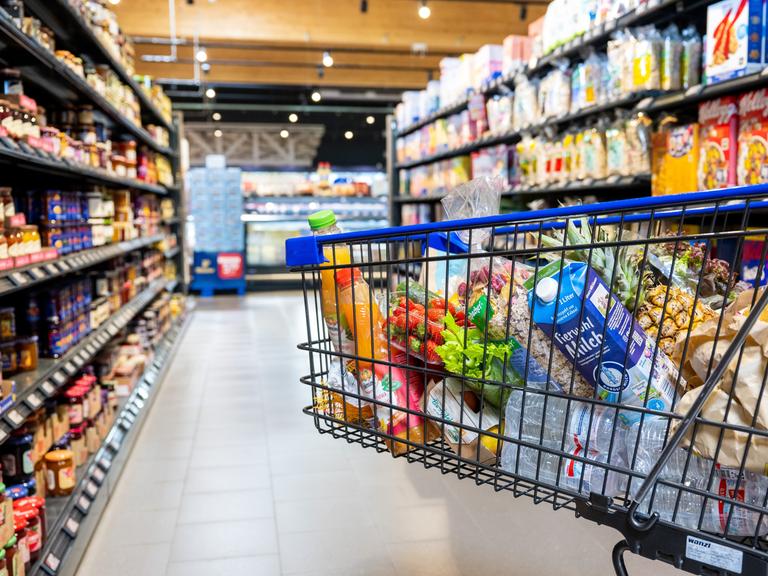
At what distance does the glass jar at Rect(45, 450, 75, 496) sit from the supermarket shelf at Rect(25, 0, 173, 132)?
1.80m

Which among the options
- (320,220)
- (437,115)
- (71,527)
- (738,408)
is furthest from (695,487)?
(437,115)

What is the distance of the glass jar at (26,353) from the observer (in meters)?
2.68

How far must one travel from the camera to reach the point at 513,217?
1084 millimetres

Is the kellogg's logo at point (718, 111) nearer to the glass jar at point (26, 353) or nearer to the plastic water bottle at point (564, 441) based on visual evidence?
the plastic water bottle at point (564, 441)

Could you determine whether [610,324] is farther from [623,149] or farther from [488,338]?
[623,149]

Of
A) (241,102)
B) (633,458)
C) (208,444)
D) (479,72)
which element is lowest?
(208,444)

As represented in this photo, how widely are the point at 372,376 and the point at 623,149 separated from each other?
2340mm

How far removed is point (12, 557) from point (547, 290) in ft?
5.45

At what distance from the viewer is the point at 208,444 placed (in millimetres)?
3691

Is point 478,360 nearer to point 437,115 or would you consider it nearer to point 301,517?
point 301,517

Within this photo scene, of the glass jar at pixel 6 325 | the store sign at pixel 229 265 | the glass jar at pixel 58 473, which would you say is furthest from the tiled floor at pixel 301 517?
the store sign at pixel 229 265

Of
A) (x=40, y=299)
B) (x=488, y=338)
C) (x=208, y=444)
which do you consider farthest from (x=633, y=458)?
(x=208, y=444)

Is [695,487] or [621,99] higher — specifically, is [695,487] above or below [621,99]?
below

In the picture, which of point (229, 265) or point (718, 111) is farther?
point (229, 265)
